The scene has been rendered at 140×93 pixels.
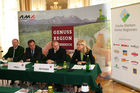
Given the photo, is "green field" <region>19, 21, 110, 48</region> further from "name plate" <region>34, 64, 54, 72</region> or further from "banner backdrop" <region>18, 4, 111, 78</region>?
"name plate" <region>34, 64, 54, 72</region>

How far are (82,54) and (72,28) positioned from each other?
1.91 meters

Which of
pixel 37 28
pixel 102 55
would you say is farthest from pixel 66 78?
pixel 37 28

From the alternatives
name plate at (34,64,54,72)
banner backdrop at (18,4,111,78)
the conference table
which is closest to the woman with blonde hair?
the conference table

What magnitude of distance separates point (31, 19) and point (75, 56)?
2768 millimetres

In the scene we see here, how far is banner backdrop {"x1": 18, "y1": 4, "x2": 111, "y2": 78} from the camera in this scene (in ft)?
16.6

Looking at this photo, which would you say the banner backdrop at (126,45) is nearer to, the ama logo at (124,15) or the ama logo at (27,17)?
the ama logo at (124,15)

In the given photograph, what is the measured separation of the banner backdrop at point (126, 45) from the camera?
404 centimetres

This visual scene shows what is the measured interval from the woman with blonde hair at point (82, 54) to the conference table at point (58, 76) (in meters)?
0.63

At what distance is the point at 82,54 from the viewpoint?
159 inches

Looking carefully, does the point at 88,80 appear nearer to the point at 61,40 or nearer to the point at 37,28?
the point at 61,40

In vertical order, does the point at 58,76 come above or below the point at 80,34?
below

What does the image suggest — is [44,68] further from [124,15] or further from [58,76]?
[124,15]

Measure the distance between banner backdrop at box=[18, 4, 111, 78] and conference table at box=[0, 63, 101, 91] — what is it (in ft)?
6.02

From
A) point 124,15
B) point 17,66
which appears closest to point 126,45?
point 124,15
